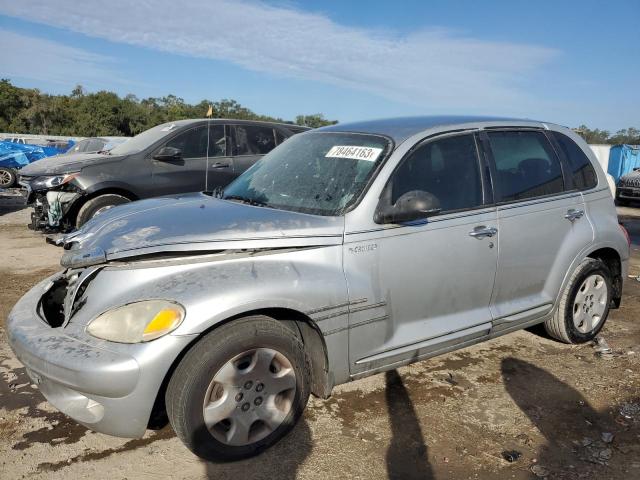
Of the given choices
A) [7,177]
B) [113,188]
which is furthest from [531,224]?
[7,177]

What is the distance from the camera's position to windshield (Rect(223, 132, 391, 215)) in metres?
3.15

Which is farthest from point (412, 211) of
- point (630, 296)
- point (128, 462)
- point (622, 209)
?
point (622, 209)

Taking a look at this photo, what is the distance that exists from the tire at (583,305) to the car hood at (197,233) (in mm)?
2240

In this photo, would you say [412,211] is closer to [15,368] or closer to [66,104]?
[15,368]

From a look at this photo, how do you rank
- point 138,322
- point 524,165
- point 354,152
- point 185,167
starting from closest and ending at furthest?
point 138,322, point 354,152, point 524,165, point 185,167

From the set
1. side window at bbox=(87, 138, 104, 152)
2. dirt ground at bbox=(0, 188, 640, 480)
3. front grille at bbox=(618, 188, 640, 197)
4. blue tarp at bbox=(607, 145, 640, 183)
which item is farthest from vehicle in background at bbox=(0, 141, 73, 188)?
blue tarp at bbox=(607, 145, 640, 183)

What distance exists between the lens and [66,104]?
157 ft

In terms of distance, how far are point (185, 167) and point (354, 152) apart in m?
4.60

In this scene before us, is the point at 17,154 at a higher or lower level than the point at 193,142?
lower

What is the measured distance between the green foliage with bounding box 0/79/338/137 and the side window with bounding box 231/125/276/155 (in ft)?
99.7

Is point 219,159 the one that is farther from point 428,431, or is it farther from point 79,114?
point 79,114

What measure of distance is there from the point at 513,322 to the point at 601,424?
0.82 m

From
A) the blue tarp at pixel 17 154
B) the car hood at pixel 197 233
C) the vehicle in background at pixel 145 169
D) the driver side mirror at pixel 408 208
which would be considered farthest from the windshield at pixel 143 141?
the blue tarp at pixel 17 154

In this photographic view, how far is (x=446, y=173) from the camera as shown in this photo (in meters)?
3.44
